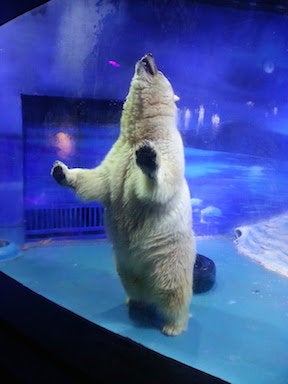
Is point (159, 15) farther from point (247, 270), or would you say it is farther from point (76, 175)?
point (247, 270)

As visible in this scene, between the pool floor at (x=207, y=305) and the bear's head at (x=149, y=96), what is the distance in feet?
2.28

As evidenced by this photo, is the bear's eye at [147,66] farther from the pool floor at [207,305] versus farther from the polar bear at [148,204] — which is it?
the pool floor at [207,305]

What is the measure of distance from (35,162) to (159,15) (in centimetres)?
99

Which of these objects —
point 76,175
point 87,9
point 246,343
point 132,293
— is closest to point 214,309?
point 246,343

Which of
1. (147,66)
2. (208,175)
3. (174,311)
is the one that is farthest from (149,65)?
(174,311)

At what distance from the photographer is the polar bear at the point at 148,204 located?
1187 mm

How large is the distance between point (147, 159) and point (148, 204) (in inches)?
8.9

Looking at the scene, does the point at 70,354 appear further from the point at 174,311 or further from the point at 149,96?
the point at 149,96

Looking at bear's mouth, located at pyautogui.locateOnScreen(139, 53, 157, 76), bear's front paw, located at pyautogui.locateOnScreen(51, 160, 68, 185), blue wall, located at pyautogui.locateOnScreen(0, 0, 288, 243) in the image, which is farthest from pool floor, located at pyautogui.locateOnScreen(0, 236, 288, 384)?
bear's mouth, located at pyautogui.locateOnScreen(139, 53, 157, 76)

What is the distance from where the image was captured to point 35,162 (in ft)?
6.23

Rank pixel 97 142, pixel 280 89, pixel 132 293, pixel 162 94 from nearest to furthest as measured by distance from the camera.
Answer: pixel 162 94, pixel 132 293, pixel 280 89, pixel 97 142

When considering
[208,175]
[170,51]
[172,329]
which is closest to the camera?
[172,329]

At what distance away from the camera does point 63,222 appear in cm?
193

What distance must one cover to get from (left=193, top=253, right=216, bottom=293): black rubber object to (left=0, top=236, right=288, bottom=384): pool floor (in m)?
0.03
